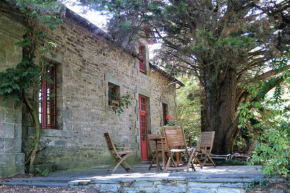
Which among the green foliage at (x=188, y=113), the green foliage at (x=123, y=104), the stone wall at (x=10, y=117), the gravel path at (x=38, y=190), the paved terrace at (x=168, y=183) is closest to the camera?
the paved terrace at (x=168, y=183)

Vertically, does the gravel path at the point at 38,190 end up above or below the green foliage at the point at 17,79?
below

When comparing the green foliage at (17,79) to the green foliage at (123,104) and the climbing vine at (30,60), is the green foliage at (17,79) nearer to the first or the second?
the climbing vine at (30,60)

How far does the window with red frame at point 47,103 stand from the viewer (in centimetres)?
693

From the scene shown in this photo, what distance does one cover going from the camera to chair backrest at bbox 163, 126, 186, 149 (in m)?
5.75

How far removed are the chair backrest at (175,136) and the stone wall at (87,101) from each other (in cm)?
261

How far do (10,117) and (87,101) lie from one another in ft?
8.29

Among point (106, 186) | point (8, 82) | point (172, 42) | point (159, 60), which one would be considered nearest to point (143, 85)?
point (159, 60)

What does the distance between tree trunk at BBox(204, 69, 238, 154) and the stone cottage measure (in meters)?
2.55

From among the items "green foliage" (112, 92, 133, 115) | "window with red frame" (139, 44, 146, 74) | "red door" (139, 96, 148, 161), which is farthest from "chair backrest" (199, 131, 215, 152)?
"window with red frame" (139, 44, 146, 74)

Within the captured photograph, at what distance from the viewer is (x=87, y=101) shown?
8.14 meters

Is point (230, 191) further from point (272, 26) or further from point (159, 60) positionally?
point (159, 60)

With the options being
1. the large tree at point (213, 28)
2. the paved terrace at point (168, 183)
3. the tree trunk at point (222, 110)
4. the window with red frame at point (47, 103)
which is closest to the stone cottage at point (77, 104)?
the window with red frame at point (47, 103)

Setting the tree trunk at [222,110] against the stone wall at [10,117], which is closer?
the stone wall at [10,117]

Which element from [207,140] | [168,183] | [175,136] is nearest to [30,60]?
[175,136]
